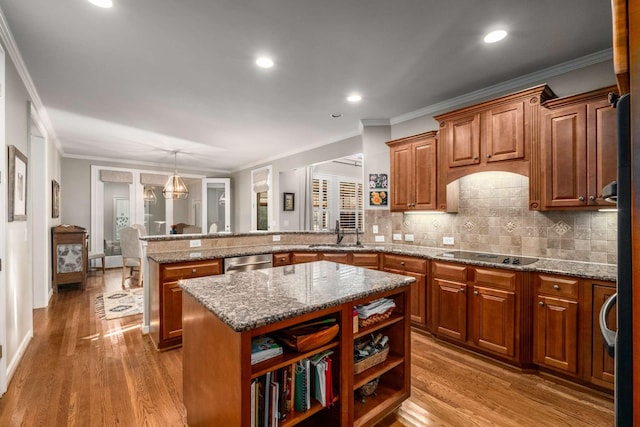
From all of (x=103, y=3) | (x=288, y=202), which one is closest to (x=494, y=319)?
(x=103, y=3)

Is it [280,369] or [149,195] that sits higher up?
[149,195]

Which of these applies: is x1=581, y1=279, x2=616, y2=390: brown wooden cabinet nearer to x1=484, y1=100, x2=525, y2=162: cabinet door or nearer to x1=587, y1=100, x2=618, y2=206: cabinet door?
x1=587, y1=100, x2=618, y2=206: cabinet door

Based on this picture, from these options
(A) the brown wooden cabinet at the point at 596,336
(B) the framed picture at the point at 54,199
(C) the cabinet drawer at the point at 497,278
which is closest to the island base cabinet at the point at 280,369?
(C) the cabinet drawer at the point at 497,278

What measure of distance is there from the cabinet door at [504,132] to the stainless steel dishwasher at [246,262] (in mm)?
2694

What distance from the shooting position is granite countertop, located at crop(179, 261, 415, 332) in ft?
4.23

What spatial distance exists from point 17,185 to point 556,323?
4.70 metres

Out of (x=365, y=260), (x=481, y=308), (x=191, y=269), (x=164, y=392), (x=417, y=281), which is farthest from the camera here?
(x=365, y=260)

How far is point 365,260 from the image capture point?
3.69 m

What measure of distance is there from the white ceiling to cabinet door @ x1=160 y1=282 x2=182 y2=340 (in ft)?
6.79

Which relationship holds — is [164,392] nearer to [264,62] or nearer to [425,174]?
[264,62]

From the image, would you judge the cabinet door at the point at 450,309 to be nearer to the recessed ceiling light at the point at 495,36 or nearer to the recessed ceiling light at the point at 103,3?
the recessed ceiling light at the point at 495,36

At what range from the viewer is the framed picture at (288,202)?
Result: 252 inches

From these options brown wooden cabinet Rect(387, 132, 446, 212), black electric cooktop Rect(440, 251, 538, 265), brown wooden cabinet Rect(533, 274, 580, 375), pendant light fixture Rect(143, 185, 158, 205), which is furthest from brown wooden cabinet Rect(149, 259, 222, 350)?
pendant light fixture Rect(143, 185, 158, 205)

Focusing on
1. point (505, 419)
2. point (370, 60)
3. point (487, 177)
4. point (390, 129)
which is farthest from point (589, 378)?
point (390, 129)
